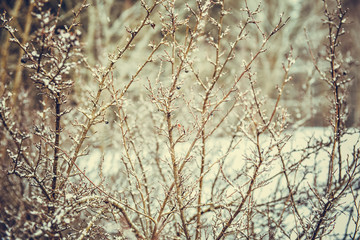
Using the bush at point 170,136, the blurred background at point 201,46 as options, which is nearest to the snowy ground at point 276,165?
the bush at point 170,136

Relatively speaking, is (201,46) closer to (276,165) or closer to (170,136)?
(276,165)

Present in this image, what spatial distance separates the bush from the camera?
8.25 ft

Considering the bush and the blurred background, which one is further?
the blurred background

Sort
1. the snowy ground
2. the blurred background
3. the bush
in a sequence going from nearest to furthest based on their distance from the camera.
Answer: the bush → the snowy ground → the blurred background

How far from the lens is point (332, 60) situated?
3.02 metres

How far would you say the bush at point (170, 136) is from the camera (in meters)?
2.52

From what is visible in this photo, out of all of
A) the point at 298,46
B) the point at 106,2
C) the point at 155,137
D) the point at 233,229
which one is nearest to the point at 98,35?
the point at 106,2

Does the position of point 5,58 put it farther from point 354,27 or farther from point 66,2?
point 354,27

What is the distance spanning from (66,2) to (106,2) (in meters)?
1.47

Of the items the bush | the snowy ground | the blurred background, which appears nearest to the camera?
the bush

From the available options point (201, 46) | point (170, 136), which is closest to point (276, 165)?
point (170, 136)

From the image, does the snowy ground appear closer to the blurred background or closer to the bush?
the bush

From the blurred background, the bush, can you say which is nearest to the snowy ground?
the bush

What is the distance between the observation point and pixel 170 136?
8.80ft
